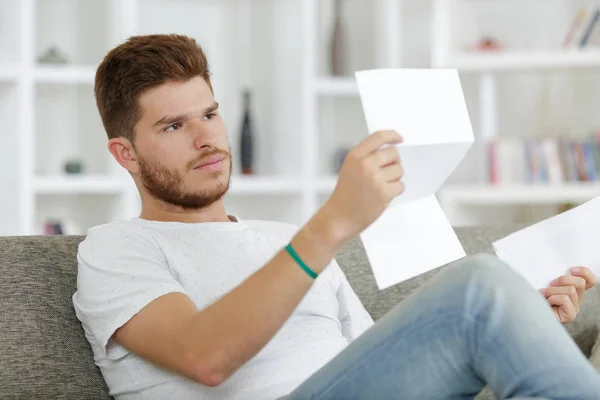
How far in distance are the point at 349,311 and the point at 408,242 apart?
44cm

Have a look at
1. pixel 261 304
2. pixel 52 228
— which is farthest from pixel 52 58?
pixel 261 304

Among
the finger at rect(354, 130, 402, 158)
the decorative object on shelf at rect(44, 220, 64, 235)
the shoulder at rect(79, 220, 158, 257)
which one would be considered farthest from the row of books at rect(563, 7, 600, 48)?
the finger at rect(354, 130, 402, 158)

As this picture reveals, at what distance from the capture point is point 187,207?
1.70 meters

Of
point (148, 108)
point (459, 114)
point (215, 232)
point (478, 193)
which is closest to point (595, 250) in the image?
point (459, 114)

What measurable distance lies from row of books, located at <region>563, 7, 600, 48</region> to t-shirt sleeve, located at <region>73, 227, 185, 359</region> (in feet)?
9.68

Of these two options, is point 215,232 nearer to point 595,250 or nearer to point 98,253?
point 98,253

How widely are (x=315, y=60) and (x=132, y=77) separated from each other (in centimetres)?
265

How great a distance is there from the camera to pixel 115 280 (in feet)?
4.70

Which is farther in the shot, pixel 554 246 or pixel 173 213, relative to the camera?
pixel 173 213

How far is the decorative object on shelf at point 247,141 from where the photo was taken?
4.10m

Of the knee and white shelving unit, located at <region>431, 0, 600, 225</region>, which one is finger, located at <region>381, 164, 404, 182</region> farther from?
white shelving unit, located at <region>431, 0, 600, 225</region>

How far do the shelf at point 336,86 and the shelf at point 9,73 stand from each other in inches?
49.1

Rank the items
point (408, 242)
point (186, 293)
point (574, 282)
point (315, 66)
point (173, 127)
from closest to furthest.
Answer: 1. point (408, 242)
2. point (186, 293)
3. point (574, 282)
4. point (173, 127)
5. point (315, 66)

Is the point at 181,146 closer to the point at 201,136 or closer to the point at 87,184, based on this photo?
the point at 201,136
